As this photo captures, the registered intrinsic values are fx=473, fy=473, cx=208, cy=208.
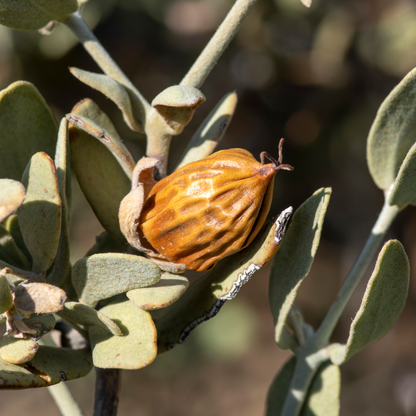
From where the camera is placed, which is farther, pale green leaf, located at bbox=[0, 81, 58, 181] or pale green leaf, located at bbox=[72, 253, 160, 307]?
pale green leaf, located at bbox=[0, 81, 58, 181]

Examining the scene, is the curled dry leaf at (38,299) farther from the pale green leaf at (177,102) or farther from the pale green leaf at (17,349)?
the pale green leaf at (177,102)

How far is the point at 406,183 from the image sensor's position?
2.54 feet

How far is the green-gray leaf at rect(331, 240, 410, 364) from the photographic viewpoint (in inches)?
27.3

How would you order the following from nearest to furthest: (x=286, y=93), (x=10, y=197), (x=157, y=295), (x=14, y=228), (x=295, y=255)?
(x=10, y=197) < (x=157, y=295) < (x=295, y=255) < (x=14, y=228) < (x=286, y=93)

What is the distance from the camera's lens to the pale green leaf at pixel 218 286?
2.21 ft

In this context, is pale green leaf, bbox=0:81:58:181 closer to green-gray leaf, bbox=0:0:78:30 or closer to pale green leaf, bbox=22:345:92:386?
green-gray leaf, bbox=0:0:78:30

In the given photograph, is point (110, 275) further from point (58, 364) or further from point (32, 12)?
point (32, 12)

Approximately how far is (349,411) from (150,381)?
4.40 ft

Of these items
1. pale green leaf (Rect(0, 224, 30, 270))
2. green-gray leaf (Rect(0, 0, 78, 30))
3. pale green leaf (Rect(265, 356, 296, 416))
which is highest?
green-gray leaf (Rect(0, 0, 78, 30))

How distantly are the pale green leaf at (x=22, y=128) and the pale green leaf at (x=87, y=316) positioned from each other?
29 centimetres

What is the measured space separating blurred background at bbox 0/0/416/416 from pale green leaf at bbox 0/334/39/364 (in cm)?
185

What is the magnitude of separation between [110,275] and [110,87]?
29 centimetres

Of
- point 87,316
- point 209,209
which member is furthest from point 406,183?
point 87,316

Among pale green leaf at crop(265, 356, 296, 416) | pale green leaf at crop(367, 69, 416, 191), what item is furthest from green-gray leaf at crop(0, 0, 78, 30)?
pale green leaf at crop(265, 356, 296, 416)
